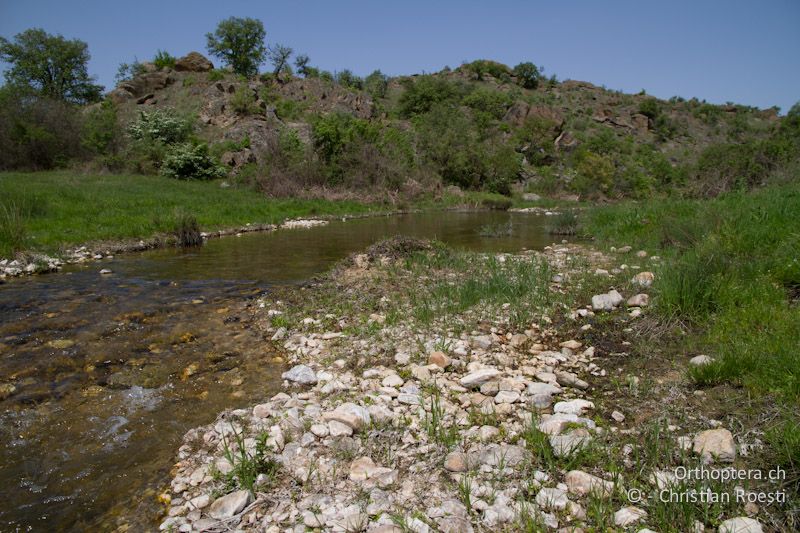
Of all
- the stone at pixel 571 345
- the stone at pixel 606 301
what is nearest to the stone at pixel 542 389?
the stone at pixel 571 345

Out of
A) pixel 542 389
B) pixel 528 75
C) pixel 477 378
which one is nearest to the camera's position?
pixel 542 389

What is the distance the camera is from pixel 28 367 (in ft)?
19.1

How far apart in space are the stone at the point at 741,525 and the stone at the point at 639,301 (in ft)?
14.3

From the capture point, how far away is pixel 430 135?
46.6 m

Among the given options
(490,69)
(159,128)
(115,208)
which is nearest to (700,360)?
(115,208)

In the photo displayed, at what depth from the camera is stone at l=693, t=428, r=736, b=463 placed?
3.16m

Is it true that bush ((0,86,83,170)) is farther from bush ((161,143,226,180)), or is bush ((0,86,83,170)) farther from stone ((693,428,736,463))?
stone ((693,428,736,463))

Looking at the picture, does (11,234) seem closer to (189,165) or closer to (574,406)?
(574,406)

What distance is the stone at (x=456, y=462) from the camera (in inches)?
132

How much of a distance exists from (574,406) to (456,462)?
1.37 m

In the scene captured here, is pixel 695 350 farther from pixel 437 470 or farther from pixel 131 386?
pixel 131 386

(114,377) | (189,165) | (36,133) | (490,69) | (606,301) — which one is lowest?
(114,377)

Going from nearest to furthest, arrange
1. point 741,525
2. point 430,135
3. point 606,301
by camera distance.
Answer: point 741,525, point 606,301, point 430,135

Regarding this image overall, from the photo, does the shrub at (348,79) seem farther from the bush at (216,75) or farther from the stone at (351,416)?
the stone at (351,416)
